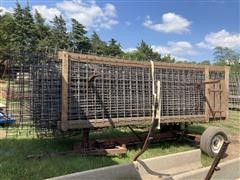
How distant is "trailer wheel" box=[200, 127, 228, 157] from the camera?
6703 mm

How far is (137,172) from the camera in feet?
17.3

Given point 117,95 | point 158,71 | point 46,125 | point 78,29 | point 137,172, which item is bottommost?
point 137,172

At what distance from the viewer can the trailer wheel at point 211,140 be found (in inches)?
264

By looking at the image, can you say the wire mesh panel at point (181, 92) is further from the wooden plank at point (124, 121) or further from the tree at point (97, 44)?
the tree at point (97, 44)

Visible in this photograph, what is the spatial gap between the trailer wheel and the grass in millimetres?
183

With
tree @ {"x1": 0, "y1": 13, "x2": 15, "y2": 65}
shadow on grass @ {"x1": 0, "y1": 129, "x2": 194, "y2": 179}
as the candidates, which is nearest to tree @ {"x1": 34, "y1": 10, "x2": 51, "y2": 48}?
tree @ {"x1": 0, "y1": 13, "x2": 15, "y2": 65}

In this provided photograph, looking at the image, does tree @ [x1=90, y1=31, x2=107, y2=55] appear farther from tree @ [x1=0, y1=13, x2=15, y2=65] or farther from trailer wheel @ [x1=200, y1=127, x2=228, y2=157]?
trailer wheel @ [x1=200, y1=127, x2=228, y2=157]

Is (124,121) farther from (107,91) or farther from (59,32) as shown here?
(59,32)

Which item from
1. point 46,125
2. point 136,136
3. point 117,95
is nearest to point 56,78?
point 46,125

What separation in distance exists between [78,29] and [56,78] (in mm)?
52994

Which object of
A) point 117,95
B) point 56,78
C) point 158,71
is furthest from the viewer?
point 158,71

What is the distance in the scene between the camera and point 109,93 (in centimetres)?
595

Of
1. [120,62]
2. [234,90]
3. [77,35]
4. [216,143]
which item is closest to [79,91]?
[120,62]

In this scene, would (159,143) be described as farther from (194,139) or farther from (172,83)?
(172,83)
